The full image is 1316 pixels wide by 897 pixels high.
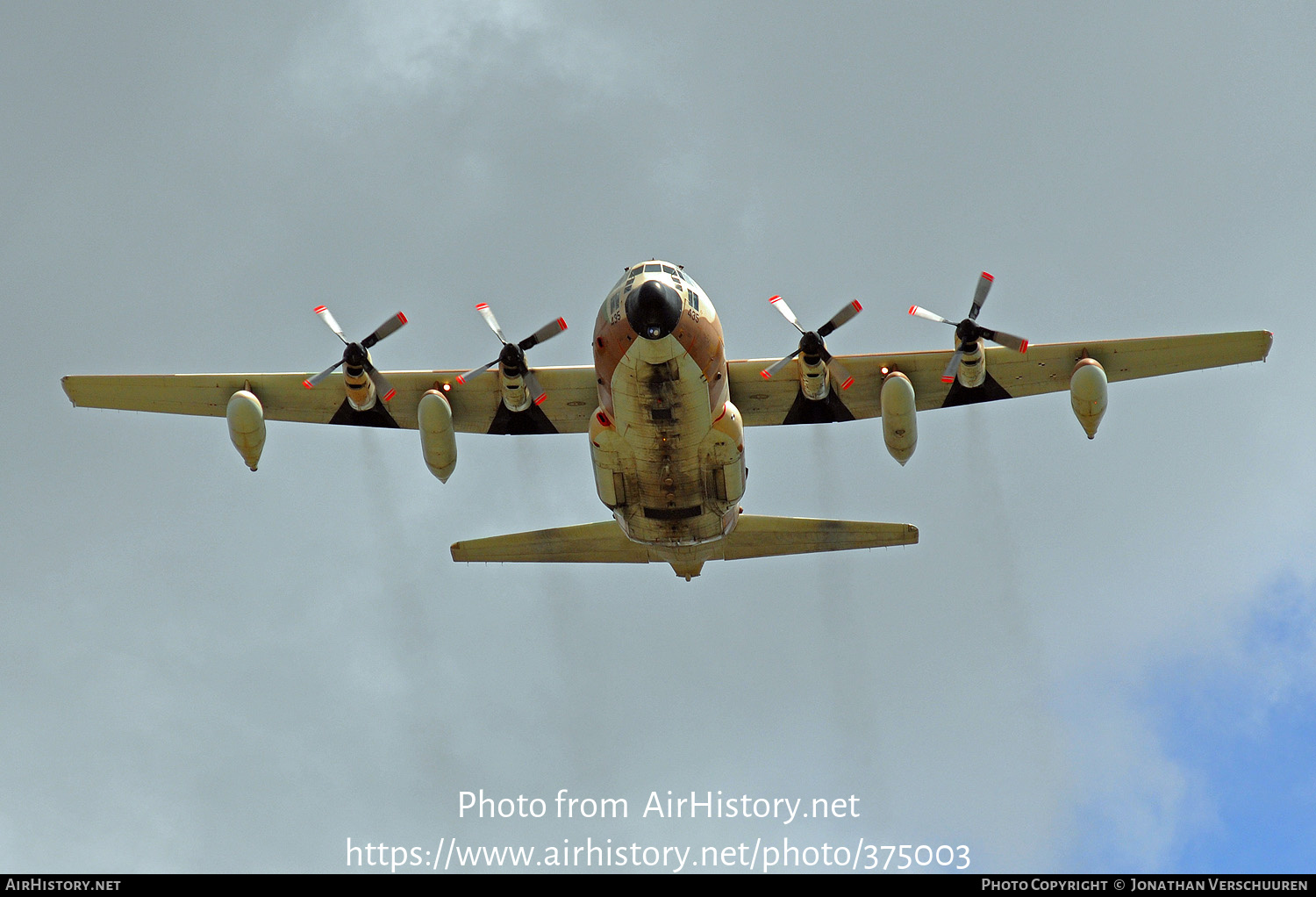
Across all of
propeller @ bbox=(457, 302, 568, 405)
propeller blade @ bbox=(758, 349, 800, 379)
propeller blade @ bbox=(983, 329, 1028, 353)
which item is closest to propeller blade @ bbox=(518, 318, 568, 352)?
propeller @ bbox=(457, 302, 568, 405)

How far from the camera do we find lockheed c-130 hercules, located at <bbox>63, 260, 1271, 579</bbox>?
78.3 feet

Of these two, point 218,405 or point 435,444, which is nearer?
point 435,444

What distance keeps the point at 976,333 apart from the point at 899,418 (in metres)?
2.39

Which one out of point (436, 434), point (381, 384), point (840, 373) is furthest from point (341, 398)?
point (840, 373)

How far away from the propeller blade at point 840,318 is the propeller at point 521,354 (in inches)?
210

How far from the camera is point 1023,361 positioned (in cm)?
2727

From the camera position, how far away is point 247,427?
82.7 feet

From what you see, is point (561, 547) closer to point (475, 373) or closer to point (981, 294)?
point (475, 373)

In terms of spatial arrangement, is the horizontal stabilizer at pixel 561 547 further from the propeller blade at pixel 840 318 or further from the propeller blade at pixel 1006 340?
the propeller blade at pixel 1006 340

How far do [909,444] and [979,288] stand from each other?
138 inches

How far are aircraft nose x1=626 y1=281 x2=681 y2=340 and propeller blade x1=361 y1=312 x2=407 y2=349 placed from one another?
5779mm

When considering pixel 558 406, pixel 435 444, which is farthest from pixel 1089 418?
pixel 435 444

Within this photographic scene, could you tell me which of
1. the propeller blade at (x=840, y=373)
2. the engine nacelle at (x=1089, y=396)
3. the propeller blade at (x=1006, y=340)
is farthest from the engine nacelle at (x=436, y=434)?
the engine nacelle at (x=1089, y=396)
